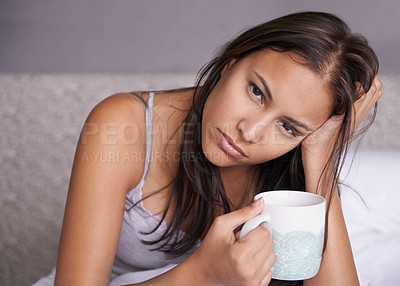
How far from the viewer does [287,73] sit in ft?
3.01

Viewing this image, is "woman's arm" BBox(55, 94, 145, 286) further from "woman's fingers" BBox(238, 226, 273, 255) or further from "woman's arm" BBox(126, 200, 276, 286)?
"woman's fingers" BBox(238, 226, 273, 255)

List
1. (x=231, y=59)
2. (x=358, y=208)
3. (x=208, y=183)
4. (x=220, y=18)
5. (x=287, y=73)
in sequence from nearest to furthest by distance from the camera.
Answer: (x=287, y=73)
(x=231, y=59)
(x=208, y=183)
(x=358, y=208)
(x=220, y=18)

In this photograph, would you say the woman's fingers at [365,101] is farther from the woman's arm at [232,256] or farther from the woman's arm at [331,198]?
the woman's arm at [232,256]

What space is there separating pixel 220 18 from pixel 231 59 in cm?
94

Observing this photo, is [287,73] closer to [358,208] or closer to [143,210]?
[143,210]


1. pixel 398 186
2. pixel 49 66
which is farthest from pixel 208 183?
pixel 49 66

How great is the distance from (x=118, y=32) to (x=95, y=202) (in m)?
1.18

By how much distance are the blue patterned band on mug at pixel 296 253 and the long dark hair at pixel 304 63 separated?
28 cm

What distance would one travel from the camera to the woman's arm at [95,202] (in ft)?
3.13

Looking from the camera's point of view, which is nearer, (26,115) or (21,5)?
(26,115)

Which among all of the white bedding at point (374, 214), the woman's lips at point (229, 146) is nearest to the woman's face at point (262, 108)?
the woman's lips at point (229, 146)

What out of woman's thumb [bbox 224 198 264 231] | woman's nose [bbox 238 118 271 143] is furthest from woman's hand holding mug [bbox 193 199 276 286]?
woman's nose [bbox 238 118 271 143]

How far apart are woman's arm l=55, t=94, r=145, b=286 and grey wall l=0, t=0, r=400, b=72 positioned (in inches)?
37.5

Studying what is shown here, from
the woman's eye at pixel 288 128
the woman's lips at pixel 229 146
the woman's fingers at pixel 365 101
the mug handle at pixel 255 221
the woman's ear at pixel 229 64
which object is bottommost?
the mug handle at pixel 255 221
